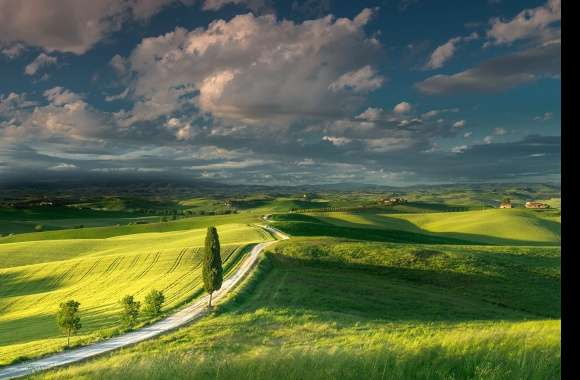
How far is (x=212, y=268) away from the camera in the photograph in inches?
1468

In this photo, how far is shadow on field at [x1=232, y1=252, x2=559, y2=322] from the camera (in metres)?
35.1

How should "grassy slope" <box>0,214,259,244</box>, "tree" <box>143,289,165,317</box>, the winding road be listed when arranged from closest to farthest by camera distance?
the winding road → "tree" <box>143,289,165,317</box> → "grassy slope" <box>0,214,259,244</box>

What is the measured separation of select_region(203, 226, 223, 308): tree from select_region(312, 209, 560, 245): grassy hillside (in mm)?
76168

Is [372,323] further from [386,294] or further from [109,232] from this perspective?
[109,232]

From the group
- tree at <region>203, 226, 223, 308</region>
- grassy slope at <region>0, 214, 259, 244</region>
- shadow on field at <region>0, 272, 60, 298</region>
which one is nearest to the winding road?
tree at <region>203, 226, 223, 308</region>

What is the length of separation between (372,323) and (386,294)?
1329 cm

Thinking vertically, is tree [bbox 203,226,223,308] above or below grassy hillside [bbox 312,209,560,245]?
above

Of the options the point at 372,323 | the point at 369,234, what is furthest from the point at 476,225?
the point at 372,323

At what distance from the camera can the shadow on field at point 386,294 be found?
35062 millimetres

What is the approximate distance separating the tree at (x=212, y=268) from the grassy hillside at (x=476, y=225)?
76168 millimetres

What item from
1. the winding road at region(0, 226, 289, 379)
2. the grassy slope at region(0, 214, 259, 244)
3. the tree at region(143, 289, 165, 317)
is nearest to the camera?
→ the winding road at region(0, 226, 289, 379)

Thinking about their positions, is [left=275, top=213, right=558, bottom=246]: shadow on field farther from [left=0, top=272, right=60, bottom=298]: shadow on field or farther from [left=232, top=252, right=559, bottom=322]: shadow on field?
[left=0, top=272, right=60, bottom=298]: shadow on field

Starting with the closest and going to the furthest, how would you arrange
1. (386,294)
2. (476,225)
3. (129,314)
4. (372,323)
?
(372,323) < (129,314) < (386,294) < (476,225)
